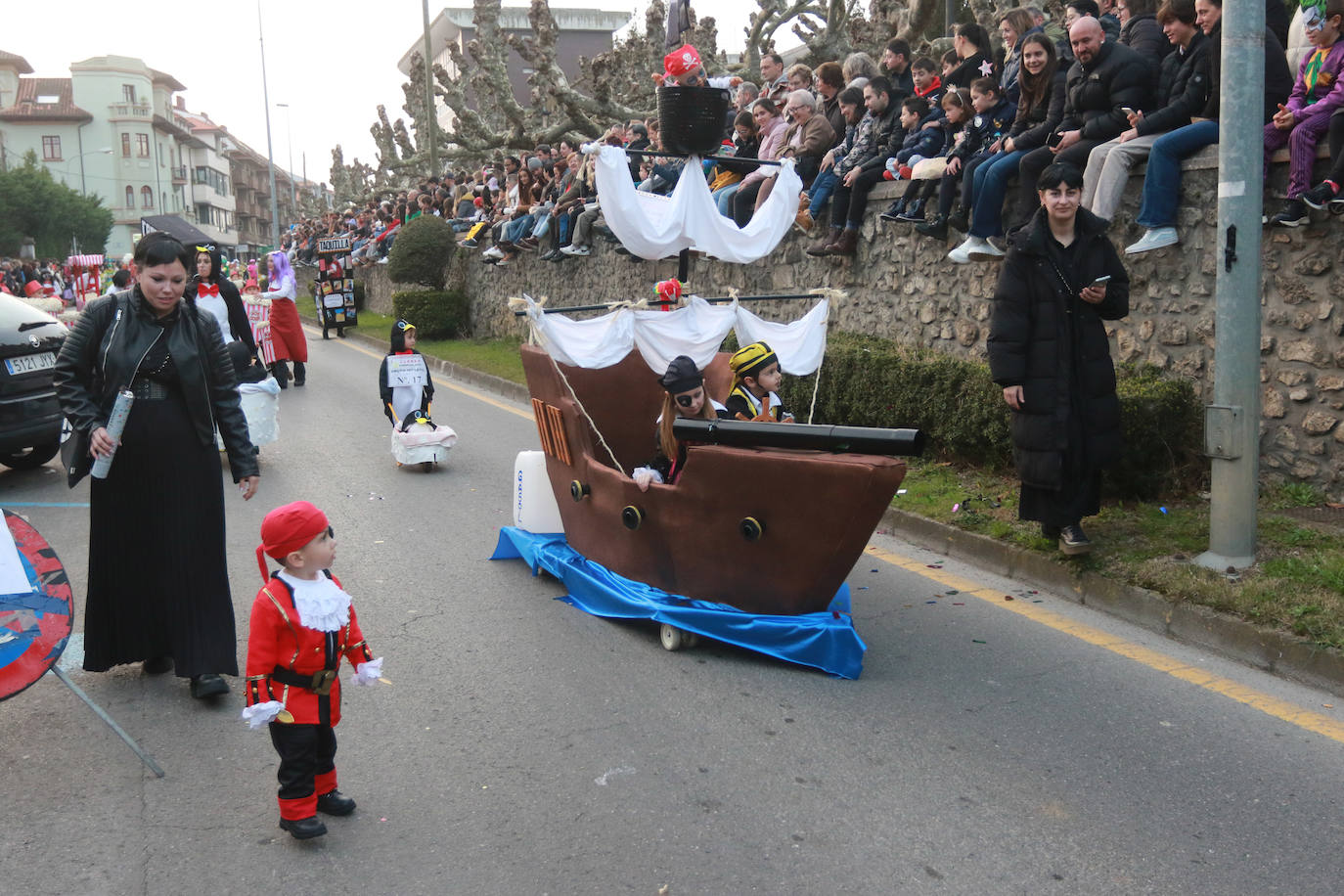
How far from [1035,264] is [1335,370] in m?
2.33

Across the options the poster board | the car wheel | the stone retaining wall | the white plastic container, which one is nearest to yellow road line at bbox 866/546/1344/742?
the stone retaining wall

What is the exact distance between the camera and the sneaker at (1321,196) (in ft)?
22.0

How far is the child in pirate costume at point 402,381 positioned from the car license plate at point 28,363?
8.76 feet

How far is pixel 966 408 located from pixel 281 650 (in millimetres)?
5616

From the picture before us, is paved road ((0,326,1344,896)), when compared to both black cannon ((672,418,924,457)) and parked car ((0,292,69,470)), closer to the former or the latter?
black cannon ((672,418,924,457))

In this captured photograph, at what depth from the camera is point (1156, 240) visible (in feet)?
26.0

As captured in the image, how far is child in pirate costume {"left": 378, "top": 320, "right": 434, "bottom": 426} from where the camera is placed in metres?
10.2

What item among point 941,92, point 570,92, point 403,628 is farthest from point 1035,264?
point 570,92

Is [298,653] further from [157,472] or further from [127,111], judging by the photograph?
[127,111]

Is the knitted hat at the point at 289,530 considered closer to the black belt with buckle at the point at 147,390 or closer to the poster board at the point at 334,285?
the black belt with buckle at the point at 147,390

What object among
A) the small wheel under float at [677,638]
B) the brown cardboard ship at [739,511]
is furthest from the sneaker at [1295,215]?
the small wheel under float at [677,638]

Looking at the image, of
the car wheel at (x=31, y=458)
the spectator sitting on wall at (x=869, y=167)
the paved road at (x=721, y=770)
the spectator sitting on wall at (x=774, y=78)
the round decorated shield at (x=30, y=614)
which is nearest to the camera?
the paved road at (x=721, y=770)

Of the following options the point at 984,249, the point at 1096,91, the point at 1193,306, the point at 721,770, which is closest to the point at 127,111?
the point at 984,249

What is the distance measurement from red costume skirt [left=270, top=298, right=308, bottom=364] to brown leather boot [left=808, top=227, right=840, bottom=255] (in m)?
7.23
